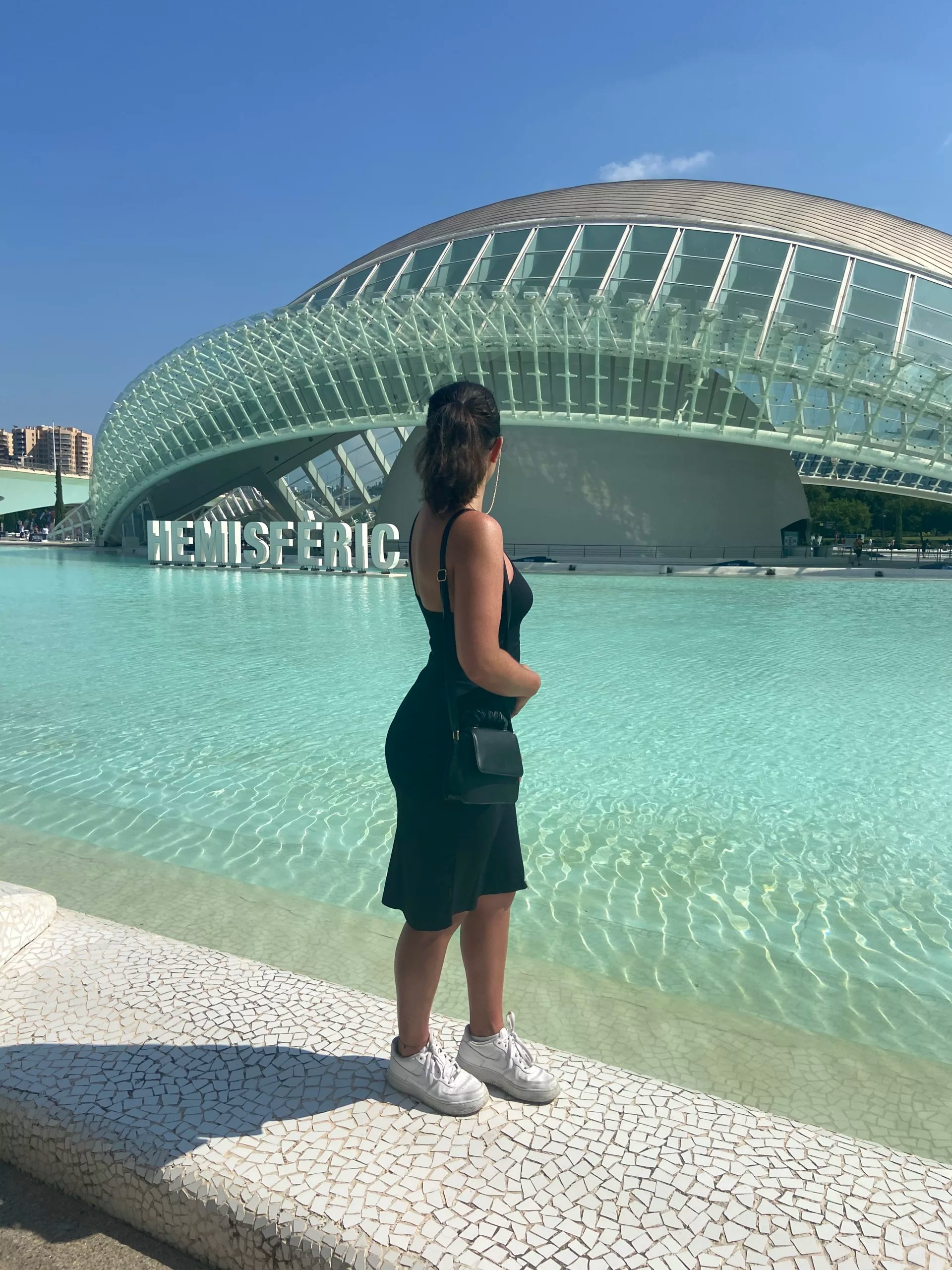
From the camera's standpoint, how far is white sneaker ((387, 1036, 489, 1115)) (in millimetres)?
2285

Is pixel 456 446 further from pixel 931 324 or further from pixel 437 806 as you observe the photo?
pixel 931 324

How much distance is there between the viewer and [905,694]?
962 cm

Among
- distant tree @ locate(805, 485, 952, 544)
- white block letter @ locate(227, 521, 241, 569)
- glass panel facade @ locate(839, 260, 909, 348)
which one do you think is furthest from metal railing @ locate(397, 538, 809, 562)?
distant tree @ locate(805, 485, 952, 544)

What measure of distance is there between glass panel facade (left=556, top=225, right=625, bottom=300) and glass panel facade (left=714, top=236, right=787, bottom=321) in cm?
435

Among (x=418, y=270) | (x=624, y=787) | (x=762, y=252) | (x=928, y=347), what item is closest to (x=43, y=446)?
(x=418, y=270)

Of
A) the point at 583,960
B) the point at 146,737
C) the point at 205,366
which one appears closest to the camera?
the point at 583,960

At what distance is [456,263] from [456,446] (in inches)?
1512

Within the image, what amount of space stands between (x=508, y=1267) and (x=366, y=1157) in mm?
431

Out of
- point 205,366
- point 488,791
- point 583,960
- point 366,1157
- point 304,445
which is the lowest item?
point 583,960

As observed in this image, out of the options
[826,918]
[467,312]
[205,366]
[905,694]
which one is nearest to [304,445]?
[205,366]

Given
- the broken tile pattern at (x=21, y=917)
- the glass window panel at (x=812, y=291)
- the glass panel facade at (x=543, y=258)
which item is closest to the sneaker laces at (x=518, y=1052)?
the broken tile pattern at (x=21, y=917)

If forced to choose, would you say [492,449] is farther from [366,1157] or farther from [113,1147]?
[113,1147]

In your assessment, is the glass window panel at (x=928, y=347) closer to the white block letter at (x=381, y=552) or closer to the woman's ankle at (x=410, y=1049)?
the white block letter at (x=381, y=552)

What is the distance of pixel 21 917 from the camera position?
10.3 feet
